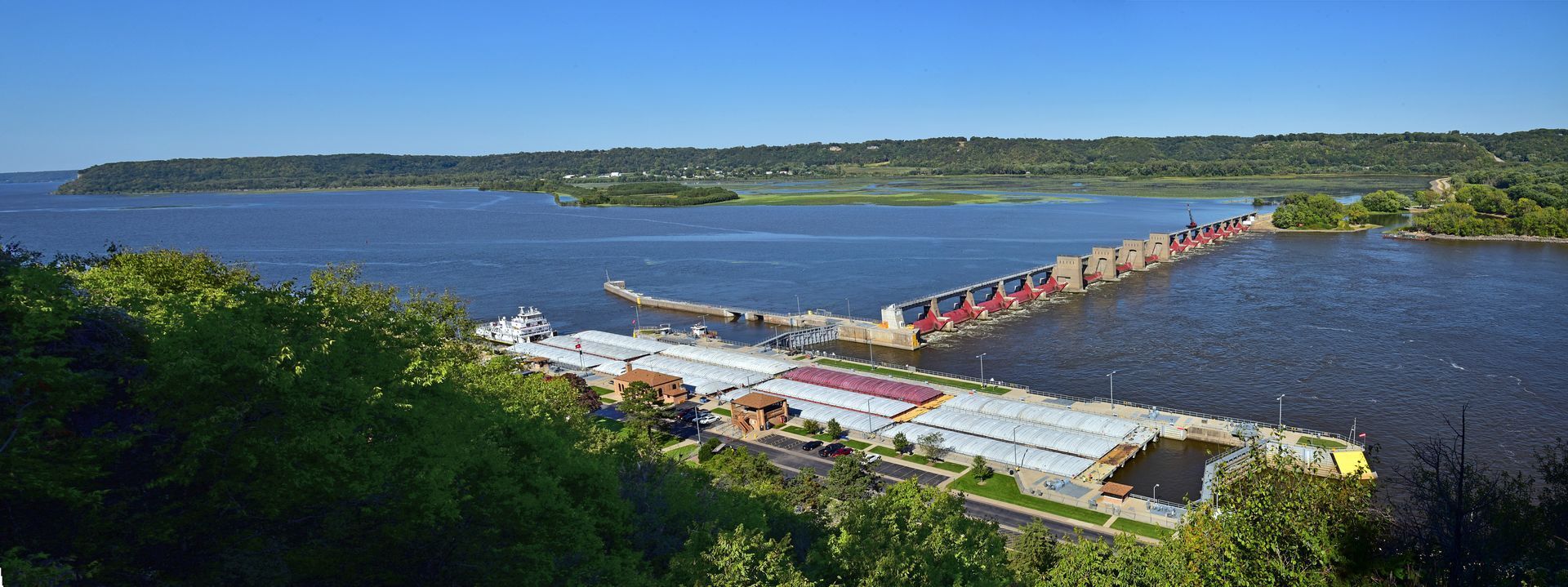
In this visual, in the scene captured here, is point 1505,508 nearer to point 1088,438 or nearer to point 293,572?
point 293,572

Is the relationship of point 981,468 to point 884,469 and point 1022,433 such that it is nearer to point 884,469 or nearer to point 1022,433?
point 884,469

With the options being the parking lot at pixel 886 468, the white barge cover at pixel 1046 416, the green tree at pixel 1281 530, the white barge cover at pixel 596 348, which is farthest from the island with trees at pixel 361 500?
the white barge cover at pixel 596 348

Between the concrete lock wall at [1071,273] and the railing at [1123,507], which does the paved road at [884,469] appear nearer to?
the railing at [1123,507]

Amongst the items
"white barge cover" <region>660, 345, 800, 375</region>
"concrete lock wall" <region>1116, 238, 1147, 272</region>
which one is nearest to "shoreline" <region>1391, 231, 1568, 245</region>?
"concrete lock wall" <region>1116, 238, 1147, 272</region>

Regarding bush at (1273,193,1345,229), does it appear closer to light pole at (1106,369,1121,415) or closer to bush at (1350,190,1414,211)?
bush at (1350,190,1414,211)

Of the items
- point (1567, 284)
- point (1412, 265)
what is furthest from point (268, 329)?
point (1412, 265)
